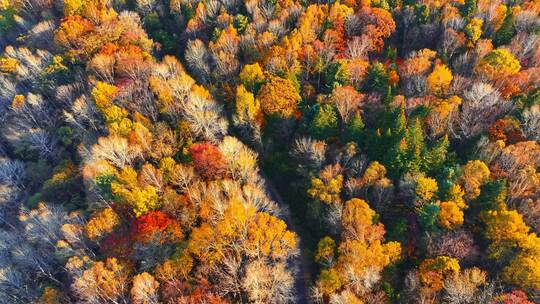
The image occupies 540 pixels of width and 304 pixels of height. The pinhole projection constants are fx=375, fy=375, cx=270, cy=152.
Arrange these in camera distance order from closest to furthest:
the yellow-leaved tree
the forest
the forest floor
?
the forest → the forest floor → the yellow-leaved tree

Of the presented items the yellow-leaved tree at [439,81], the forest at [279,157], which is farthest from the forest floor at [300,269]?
the yellow-leaved tree at [439,81]

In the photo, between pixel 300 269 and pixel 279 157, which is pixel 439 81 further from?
pixel 300 269

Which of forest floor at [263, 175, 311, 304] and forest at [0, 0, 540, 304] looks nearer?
forest at [0, 0, 540, 304]

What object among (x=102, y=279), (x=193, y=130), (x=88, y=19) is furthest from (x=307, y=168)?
(x=88, y=19)

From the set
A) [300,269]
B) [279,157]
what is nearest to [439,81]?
[279,157]

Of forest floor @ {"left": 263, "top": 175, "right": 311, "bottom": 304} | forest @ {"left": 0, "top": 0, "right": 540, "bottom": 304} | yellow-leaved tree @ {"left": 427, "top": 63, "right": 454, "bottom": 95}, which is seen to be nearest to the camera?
forest @ {"left": 0, "top": 0, "right": 540, "bottom": 304}

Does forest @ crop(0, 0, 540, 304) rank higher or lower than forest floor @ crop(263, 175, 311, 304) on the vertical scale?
higher

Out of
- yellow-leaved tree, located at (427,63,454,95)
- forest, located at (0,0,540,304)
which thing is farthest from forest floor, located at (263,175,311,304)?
yellow-leaved tree, located at (427,63,454,95)

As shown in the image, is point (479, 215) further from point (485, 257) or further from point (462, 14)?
point (462, 14)

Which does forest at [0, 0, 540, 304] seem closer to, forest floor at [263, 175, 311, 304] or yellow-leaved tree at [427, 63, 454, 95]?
yellow-leaved tree at [427, 63, 454, 95]
